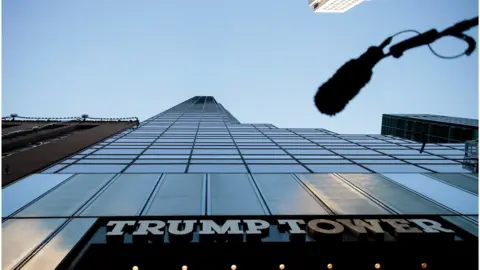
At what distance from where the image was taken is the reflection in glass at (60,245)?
27.2 feet

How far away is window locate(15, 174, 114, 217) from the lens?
11328 millimetres

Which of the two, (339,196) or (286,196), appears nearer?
(286,196)

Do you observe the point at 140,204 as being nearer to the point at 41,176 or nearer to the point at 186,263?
the point at 186,263

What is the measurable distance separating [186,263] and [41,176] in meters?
9.12

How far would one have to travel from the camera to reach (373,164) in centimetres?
1958

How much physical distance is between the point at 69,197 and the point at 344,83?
477 inches

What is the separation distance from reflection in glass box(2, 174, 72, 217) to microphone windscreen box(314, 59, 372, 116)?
11.2 meters

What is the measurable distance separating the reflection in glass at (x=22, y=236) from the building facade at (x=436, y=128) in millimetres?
53521

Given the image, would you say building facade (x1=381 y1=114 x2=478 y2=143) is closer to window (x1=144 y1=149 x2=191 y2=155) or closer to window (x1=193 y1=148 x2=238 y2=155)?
window (x1=193 y1=148 x2=238 y2=155)

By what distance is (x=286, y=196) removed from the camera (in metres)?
13.5

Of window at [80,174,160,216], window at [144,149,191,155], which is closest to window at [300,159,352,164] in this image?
window at [144,149,191,155]

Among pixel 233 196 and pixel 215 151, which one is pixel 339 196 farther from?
pixel 215 151

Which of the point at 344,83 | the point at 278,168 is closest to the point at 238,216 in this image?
the point at 278,168

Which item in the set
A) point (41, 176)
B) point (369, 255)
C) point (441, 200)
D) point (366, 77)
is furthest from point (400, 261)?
point (41, 176)
